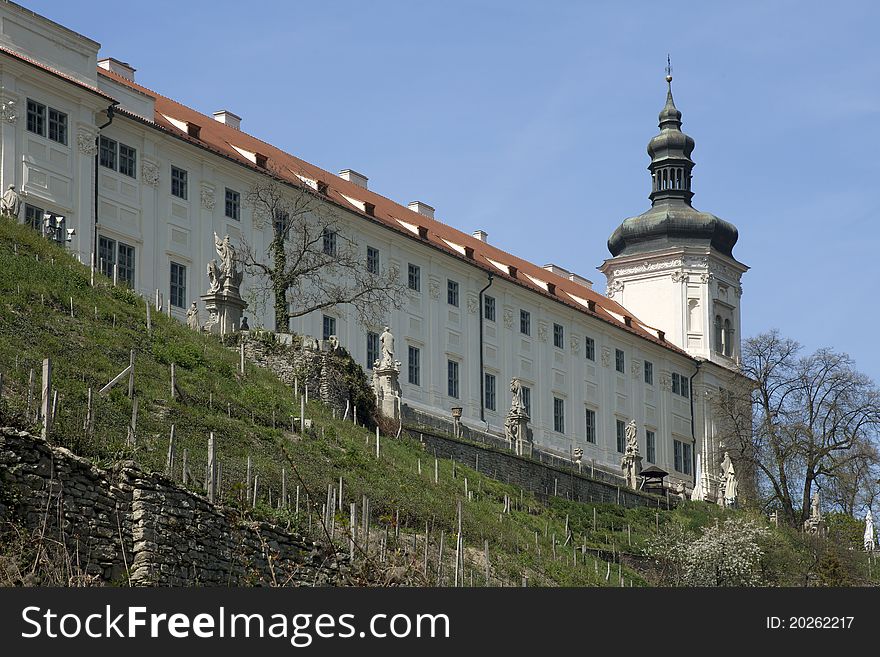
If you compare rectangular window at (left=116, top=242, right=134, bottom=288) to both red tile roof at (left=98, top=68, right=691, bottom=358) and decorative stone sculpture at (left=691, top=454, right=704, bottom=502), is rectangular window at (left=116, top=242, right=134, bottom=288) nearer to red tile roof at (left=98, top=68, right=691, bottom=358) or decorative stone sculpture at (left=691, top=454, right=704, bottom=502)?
red tile roof at (left=98, top=68, right=691, bottom=358)

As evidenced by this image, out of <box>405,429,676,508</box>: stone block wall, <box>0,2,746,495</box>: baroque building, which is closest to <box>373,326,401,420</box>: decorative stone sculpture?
<box>405,429,676,508</box>: stone block wall

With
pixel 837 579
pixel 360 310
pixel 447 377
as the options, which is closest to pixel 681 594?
pixel 837 579

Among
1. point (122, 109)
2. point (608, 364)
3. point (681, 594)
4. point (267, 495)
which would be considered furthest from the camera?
point (608, 364)

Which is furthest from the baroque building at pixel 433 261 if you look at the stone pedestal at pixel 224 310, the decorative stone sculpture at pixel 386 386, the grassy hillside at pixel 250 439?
→ the grassy hillside at pixel 250 439

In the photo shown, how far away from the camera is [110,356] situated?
32.9m

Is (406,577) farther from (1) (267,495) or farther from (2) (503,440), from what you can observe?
(2) (503,440)

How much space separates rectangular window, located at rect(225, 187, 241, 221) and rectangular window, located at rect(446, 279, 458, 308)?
1177cm

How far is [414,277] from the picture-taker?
63406 mm

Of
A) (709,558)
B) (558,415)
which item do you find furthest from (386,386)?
(558,415)

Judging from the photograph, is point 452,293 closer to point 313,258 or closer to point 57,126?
point 313,258

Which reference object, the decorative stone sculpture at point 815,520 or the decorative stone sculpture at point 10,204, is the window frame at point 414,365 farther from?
the decorative stone sculpture at point 10,204

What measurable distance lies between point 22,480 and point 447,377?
4597cm

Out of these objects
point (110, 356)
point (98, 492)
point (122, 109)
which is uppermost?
point (122, 109)

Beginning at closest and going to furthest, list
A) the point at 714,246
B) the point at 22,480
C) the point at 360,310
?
the point at 22,480 → the point at 360,310 → the point at 714,246
